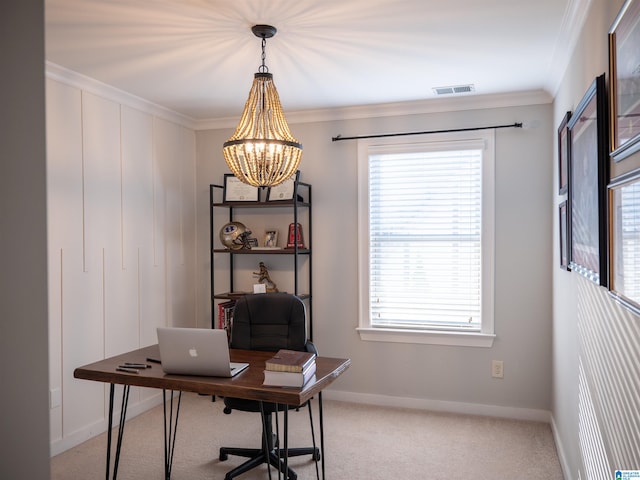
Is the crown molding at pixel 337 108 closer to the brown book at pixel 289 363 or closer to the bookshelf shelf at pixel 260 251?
the bookshelf shelf at pixel 260 251

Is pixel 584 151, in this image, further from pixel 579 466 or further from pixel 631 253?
pixel 579 466

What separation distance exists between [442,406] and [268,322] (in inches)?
69.9

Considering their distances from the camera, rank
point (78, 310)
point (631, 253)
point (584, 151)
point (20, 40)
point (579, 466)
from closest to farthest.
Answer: point (20, 40) → point (631, 253) → point (584, 151) → point (579, 466) → point (78, 310)

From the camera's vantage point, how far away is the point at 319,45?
2.89m

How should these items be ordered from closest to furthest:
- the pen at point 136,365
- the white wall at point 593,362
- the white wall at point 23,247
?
the white wall at point 23,247 → the white wall at point 593,362 → the pen at point 136,365

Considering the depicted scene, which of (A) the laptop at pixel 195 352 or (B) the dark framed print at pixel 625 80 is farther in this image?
(A) the laptop at pixel 195 352

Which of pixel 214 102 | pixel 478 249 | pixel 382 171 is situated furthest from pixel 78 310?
pixel 478 249

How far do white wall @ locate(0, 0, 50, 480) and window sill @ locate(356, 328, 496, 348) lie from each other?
3.77 meters

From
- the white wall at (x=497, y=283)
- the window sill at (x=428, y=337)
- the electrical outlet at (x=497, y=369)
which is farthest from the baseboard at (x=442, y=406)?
the window sill at (x=428, y=337)

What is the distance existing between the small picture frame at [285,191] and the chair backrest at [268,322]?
1.28 m

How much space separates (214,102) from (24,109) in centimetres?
373

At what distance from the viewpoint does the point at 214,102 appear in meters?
4.12

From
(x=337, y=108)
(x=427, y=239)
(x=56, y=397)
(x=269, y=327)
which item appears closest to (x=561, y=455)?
(x=427, y=239)

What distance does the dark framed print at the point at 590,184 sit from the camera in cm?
173
